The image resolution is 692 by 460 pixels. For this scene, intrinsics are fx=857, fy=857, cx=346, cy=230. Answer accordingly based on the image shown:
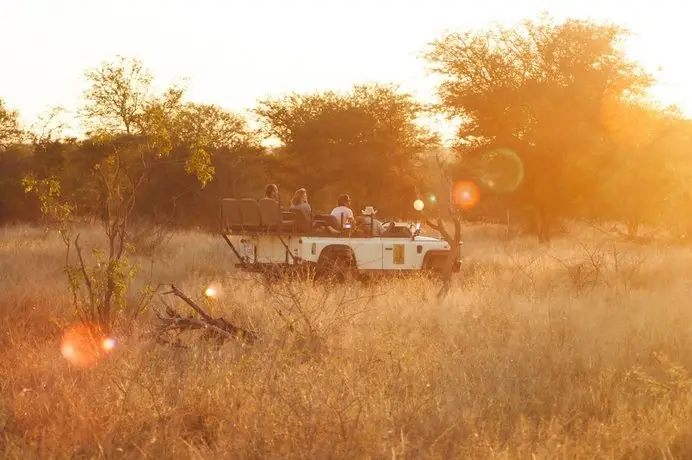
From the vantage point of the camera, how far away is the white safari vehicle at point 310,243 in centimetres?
1359

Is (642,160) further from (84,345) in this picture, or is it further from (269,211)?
(84,345)

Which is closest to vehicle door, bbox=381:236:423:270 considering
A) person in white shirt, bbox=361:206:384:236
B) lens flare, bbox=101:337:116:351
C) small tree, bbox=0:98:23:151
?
person in white shirt, bbox=361:206:384:236

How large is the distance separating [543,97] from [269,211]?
16.2 metres

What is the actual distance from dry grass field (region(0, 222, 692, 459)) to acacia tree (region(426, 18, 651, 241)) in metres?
17.0

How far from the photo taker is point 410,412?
600 cm

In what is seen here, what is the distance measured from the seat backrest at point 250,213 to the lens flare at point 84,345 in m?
4.48

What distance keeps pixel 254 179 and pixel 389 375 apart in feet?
108

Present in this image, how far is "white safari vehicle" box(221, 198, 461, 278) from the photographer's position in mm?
13594

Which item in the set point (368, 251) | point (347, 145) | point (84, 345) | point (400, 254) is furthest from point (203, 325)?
point (347, 145)

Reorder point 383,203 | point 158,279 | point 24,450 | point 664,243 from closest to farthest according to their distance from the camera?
1. point 24,450
2. point 158,279
3. point 664,243
4. point 383,203

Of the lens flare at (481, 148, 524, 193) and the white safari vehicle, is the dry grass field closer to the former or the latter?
the white safari vehicle

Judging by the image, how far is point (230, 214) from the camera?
1389cm

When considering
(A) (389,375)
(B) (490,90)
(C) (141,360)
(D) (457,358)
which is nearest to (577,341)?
(D) (457,358)

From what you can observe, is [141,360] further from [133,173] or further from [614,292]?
[133,173]
